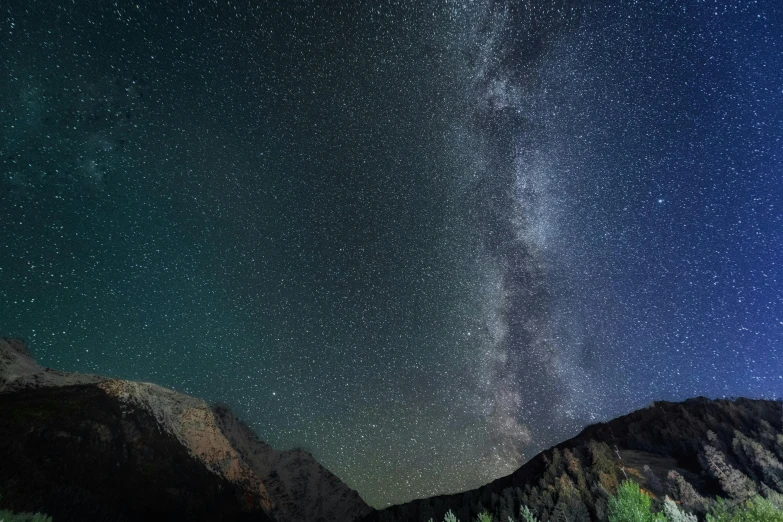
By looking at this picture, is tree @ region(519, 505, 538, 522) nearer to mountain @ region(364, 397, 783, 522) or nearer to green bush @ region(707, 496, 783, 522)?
mountain @ region(364, 397, 783, 522)

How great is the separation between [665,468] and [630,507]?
34.0m

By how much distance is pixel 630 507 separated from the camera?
37344 millimetres

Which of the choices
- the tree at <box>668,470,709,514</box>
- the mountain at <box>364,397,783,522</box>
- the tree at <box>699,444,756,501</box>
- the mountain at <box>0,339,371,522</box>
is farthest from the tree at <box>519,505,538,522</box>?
the mountain at <box>0,339,371,522</box>

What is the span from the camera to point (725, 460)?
52469 millimetres

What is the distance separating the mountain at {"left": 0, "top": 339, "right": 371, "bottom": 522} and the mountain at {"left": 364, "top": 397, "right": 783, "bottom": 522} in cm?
9562

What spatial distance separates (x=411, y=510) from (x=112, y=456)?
119m

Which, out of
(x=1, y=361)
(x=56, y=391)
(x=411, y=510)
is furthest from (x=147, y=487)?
(x=411, y=510)

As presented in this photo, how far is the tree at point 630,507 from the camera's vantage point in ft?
113

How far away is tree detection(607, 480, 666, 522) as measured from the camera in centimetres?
3453

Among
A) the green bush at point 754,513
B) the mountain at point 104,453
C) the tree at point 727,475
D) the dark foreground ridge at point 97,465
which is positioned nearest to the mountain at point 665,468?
the tree at point 727,475

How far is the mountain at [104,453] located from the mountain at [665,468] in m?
95.6

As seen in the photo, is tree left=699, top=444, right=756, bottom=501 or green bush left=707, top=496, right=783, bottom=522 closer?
green bush left=707, top=496, right=783, bottom=522

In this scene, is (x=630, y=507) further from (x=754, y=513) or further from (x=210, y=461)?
(x=210, y=461)

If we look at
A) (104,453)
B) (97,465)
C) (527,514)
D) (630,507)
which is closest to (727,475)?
(630,507)
